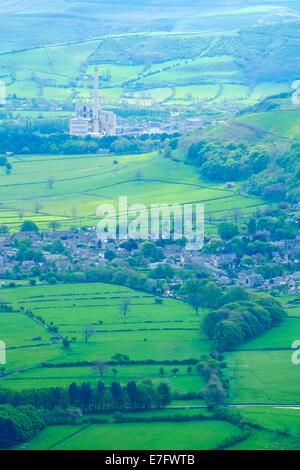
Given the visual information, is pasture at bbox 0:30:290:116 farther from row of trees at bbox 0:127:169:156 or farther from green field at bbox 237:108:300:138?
green field at bbox 237:108:300:138

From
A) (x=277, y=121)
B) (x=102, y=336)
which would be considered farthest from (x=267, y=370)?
(x=277, y=121)

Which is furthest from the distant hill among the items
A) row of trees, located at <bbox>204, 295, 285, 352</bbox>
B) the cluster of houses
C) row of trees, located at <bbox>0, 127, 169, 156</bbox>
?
row of trees, located at <bbox>204, 295, 285, 352</bbox>

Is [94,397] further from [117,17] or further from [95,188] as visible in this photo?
[117,17]

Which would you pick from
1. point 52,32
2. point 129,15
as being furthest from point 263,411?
point 129,15

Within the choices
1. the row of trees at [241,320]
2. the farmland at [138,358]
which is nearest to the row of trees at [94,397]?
the farmland at [138,358]

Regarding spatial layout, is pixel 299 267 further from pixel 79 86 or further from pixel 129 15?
pixel 129 15
